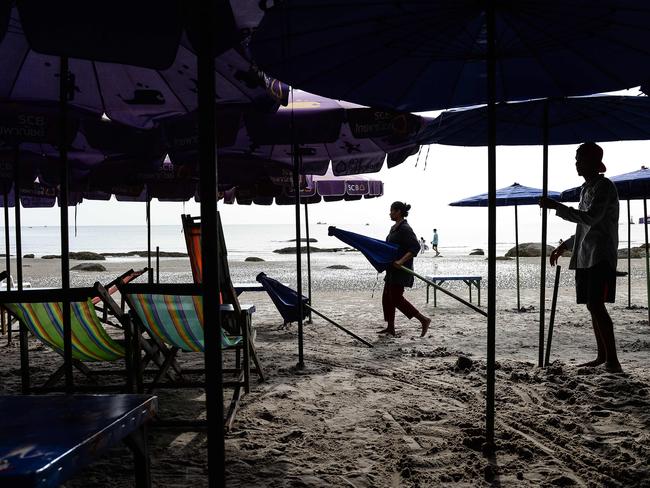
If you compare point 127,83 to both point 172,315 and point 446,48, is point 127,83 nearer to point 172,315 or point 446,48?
point 172,315

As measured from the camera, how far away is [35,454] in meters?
1.32

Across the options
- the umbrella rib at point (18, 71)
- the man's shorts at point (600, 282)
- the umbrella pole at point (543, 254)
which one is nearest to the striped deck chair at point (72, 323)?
the umbrella rib at point (18, 71)

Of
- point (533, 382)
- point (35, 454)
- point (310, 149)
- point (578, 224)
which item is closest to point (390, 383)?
point (533, 382)

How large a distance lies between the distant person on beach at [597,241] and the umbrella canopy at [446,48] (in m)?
1.07

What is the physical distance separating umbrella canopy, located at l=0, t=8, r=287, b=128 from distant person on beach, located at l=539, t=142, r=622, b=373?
2.78 metres

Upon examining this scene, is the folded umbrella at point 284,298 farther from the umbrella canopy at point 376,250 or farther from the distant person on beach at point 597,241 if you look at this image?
the distant person on beach at point 597,241

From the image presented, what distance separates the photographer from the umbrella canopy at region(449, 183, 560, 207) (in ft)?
33.9

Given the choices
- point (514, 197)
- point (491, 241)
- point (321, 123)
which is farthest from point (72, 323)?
point (514, 197)

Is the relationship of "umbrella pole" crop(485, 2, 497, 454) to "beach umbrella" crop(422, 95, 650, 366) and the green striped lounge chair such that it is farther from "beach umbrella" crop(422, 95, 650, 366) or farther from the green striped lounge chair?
"beach umbrella" crop(422, 95, 650, 366)

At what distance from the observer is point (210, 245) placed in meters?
1.32

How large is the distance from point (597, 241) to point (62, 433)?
4.49m

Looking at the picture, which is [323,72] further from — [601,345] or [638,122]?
[601,345]

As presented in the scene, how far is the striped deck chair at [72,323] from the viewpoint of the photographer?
130 inches

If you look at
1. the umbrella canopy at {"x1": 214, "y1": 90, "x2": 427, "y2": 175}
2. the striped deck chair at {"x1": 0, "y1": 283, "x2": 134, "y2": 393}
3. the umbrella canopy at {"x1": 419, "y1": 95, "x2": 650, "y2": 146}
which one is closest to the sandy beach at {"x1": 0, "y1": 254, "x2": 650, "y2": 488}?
the striped deck chair at {"x1": 0, "y1": 283, "x2": 134, "y2": 393}
